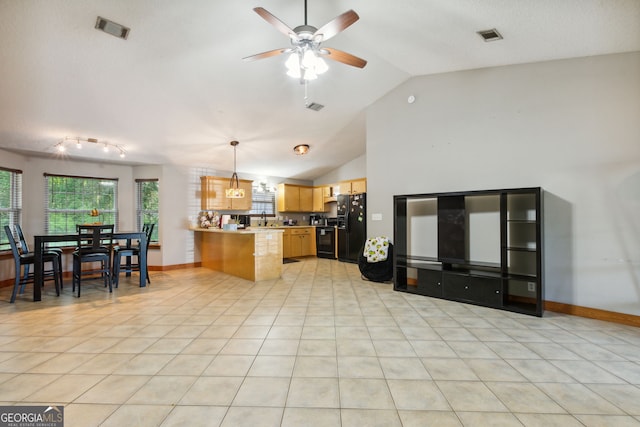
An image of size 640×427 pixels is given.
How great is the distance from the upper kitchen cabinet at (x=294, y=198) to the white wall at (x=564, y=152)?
4.45 m

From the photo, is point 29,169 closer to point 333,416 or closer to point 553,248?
point 333,416

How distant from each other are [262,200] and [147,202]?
2.78 m

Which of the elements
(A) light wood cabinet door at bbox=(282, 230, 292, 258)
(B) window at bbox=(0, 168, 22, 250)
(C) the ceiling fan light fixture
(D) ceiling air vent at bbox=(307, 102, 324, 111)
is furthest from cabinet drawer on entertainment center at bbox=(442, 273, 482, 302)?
(B) window at bbox=(0, 168, 22, 250)

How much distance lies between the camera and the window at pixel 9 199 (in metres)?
4.66

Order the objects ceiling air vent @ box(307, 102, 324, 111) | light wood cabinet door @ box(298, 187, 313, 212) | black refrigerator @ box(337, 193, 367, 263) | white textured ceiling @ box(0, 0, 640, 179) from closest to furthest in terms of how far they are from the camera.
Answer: white textured ceiling @ box(0, 0, 640, 179), ceiling air vent @ box(307, 102, 324, 111), black refrigerator @ box(337, 193, 367, 263), light wood cabinet door @ box(298, 187, 313, 212)

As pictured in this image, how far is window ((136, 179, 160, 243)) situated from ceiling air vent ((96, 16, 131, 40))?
12.8 feet

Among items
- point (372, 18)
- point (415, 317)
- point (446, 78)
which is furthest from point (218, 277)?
point (446, 78)

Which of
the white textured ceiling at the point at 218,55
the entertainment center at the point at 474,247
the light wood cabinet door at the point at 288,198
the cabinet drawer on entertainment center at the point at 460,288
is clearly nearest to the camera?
the white textured ceiling at the point at 218,55

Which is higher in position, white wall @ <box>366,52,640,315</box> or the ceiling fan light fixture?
the ceiling fan light fixture

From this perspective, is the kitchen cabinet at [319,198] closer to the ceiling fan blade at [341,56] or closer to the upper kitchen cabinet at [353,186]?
the upper kitchen cabinet at [353,186]

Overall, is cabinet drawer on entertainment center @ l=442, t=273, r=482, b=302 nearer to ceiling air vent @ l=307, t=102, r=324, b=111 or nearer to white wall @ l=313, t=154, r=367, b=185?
ceiling air vent @ l=307, t=102, r=324, b=111

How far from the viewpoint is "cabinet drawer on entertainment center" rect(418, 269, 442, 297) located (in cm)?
401

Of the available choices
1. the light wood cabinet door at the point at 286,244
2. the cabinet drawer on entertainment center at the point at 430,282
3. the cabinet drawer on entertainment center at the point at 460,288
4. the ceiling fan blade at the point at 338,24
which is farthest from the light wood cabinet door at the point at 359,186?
the ceiling fan blade at the point at 338,24

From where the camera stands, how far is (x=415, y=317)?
324 cm
